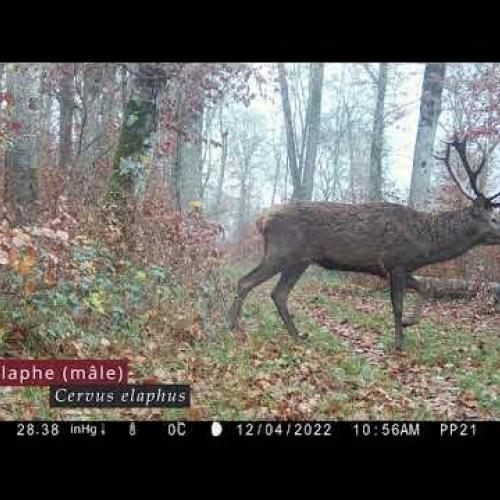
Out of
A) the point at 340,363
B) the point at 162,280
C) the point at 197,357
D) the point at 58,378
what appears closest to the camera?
the point at 58,378

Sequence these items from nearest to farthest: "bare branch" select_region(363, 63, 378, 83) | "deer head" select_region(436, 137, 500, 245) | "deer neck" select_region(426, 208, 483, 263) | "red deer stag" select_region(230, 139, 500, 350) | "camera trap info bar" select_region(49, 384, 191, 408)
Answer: "camera trap info bar" select_region(49, 384, 191, 408) < "bare branch" select_region(363, 63, 378, 83) < "deer head" select_region(436, 137, 500, 245) < "red deer stag" select_region(230, 139, 500, 350) < "deer neck" select_region(426, 208, 483, 263)

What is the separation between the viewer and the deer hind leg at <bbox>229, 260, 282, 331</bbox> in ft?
16.5

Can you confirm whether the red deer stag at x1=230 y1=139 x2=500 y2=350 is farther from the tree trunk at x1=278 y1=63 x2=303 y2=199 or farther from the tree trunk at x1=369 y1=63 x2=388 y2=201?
the tree trunk at x1=369 y1=63 x2=388 y2=201

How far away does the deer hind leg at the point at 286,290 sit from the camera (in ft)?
16.2

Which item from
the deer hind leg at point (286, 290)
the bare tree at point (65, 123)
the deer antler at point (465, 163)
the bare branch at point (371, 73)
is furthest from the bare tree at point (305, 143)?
the bare tree at point (65, 123)

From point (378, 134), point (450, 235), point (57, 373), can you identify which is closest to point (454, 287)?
point (450, 235)

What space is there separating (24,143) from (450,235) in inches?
119

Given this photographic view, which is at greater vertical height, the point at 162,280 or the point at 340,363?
the point at 162,280

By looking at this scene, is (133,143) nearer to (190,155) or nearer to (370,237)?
(190,155)

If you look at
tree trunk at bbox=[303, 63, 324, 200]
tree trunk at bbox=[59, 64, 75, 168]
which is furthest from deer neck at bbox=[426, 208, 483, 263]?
tree trunk at bbox=[59, 64, 75, 168]

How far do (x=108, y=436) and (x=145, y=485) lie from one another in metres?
0.30
